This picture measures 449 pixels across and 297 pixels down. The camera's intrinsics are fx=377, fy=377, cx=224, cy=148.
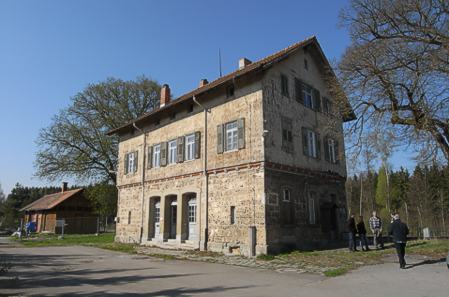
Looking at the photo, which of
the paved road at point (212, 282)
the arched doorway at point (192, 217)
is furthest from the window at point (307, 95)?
the paved road at point (212, 282)

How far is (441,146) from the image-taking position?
1477 cm

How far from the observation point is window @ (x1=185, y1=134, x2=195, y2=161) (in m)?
19.7

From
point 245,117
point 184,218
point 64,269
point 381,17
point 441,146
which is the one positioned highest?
point 381,17

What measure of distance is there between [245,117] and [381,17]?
684 cm

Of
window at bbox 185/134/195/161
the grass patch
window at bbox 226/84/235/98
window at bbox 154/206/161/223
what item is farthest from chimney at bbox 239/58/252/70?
the grass patch

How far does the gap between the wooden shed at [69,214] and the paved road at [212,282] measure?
30171 mm

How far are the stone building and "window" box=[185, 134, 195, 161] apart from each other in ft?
0.18

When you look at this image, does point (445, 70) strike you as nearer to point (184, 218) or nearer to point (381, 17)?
point (381, 17)

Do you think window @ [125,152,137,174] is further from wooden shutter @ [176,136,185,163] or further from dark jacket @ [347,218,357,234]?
dark jacket @ [347,218,357,234]

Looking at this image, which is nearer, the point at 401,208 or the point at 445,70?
the point at 445,70

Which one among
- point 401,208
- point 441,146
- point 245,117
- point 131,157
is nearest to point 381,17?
point 441,146

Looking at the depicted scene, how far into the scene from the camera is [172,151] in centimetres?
2125

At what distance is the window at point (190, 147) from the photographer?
19697mm

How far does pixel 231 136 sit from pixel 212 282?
9.07m
